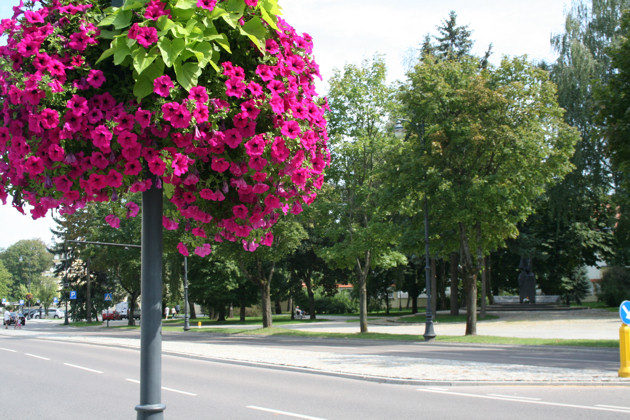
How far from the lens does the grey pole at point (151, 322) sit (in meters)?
2.83

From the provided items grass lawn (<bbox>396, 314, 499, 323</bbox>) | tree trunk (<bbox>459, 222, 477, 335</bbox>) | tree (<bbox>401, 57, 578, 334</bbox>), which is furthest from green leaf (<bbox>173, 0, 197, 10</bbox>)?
grass lawn (<bbox>396, 314, 499, 323</bbox>)

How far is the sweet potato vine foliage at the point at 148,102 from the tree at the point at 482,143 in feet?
74.7

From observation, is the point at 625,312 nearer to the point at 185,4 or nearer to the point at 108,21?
the point at 185,4

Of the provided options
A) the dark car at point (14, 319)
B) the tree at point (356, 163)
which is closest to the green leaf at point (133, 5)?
the tree at point (356, 163)

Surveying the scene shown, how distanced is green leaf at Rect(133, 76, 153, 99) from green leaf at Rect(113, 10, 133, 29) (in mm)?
241

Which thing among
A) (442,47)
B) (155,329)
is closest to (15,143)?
(155,329)

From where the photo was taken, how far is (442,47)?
48812 millimetres

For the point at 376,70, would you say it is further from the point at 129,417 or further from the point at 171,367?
the point at 129,417

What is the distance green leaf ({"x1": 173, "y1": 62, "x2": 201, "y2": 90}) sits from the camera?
2.63 metres

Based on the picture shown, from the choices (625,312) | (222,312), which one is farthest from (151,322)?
(222,312)

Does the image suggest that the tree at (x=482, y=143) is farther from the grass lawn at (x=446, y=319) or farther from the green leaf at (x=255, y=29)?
the green leaf at (x=255, y=29)

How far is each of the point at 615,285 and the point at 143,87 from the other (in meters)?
51.6

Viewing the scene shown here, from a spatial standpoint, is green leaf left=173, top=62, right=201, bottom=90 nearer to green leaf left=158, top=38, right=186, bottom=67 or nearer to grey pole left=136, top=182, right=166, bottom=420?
green leaf left=158, top=38, right=186, bottom=67

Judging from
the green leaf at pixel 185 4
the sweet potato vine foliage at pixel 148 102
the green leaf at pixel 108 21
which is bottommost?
the sweet potato vine foliage at pixel 148 102
